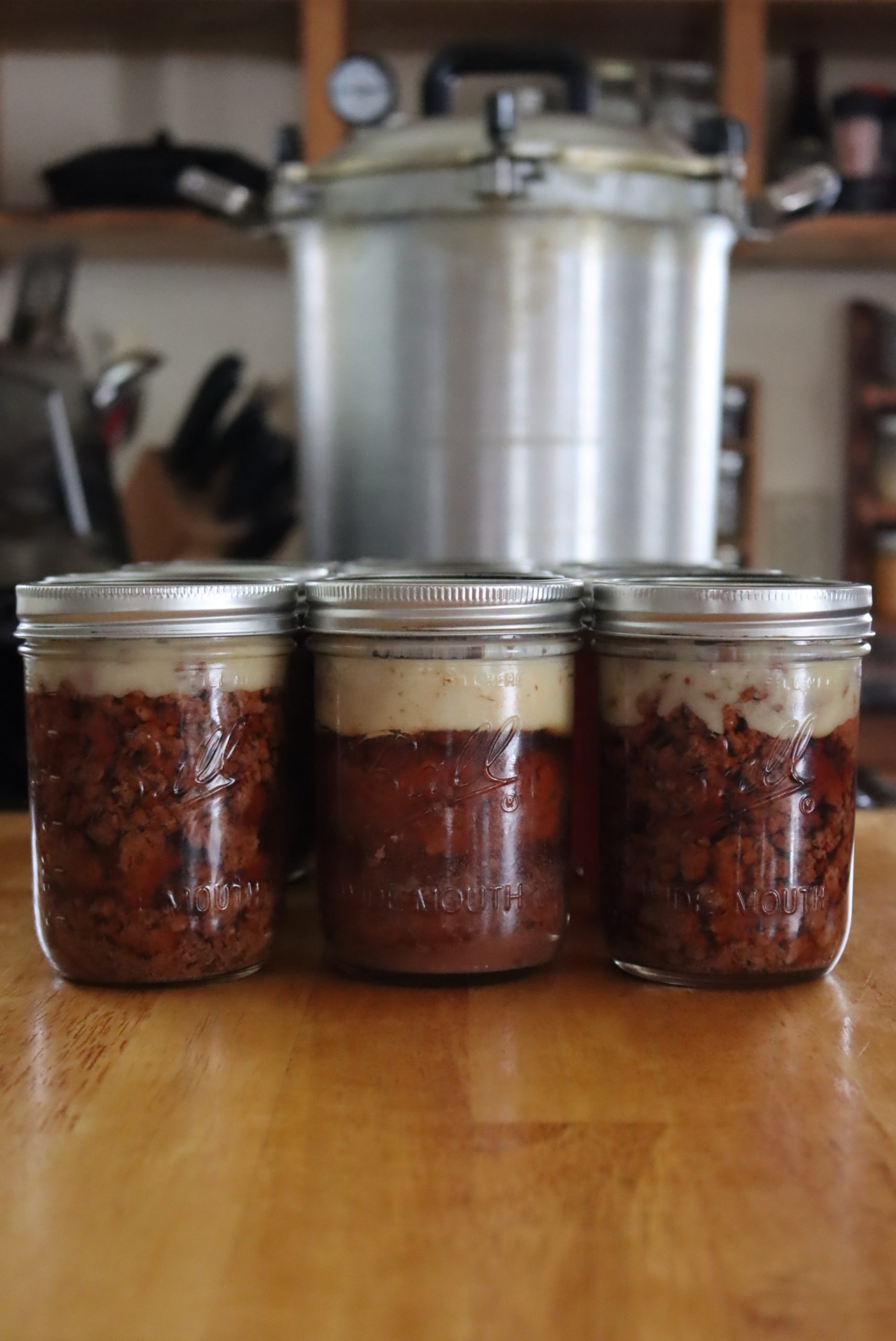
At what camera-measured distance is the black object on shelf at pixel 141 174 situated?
1.47 m

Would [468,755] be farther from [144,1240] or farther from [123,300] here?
[123,300]

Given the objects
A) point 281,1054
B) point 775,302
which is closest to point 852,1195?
point 281,1054

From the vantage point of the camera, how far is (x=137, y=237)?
5.07 feet

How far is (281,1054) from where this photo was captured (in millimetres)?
418

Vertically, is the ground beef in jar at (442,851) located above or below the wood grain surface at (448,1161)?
above

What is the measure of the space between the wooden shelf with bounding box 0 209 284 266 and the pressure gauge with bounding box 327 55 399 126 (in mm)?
421

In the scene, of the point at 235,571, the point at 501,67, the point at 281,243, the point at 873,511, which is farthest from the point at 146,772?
the point at 873,511

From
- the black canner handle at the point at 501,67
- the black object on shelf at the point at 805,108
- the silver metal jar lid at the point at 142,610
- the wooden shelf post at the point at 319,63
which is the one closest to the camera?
the silver metal jar lid at the point at 142,610

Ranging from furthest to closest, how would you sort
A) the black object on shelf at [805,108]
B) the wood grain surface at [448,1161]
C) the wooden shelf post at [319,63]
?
the black object on shelf at [805,108]
the wooden shelf post at [319,63]
the wood grain surface at [448,1161]

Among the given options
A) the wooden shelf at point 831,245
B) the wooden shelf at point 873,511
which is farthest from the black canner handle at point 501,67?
the wooden shelf at point 873,511

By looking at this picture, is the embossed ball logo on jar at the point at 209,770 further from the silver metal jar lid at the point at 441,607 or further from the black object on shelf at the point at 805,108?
the black object on shelf at the point at 805,108

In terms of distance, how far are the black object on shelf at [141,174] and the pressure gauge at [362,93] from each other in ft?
1.48

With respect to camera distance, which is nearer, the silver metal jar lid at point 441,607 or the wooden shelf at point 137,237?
the silver metal jar lid at point 441,607

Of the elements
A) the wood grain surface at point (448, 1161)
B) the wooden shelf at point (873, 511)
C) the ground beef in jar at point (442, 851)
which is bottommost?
the wood grain surface at point (448, 1161)
